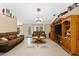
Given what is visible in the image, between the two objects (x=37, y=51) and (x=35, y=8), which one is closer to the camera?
(x=37, y=51)

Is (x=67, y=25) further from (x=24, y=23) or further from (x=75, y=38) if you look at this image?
(x=24, y=23)

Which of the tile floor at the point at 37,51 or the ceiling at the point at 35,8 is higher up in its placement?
the ceiling at the point at 35,8

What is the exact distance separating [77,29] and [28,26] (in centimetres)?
1556

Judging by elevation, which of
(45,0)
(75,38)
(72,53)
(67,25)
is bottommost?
(72,53)

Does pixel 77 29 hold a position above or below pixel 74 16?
below

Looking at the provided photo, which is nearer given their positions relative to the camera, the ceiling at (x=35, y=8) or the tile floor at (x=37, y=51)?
the tile floor at (x=37, y=51)

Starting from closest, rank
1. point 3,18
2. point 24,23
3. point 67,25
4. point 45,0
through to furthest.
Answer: point 45,0 < point 67,25 < point 3,18 < point 24,23

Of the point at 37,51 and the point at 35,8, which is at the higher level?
the point at 35,8

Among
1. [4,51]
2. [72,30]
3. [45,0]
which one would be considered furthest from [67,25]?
[45,0]

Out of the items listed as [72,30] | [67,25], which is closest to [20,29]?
[67,25]

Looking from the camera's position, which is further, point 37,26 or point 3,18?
point 37,26

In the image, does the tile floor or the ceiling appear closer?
the tile floor

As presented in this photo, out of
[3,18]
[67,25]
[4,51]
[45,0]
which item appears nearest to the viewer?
[45,0]

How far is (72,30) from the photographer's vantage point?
23.3 feet
